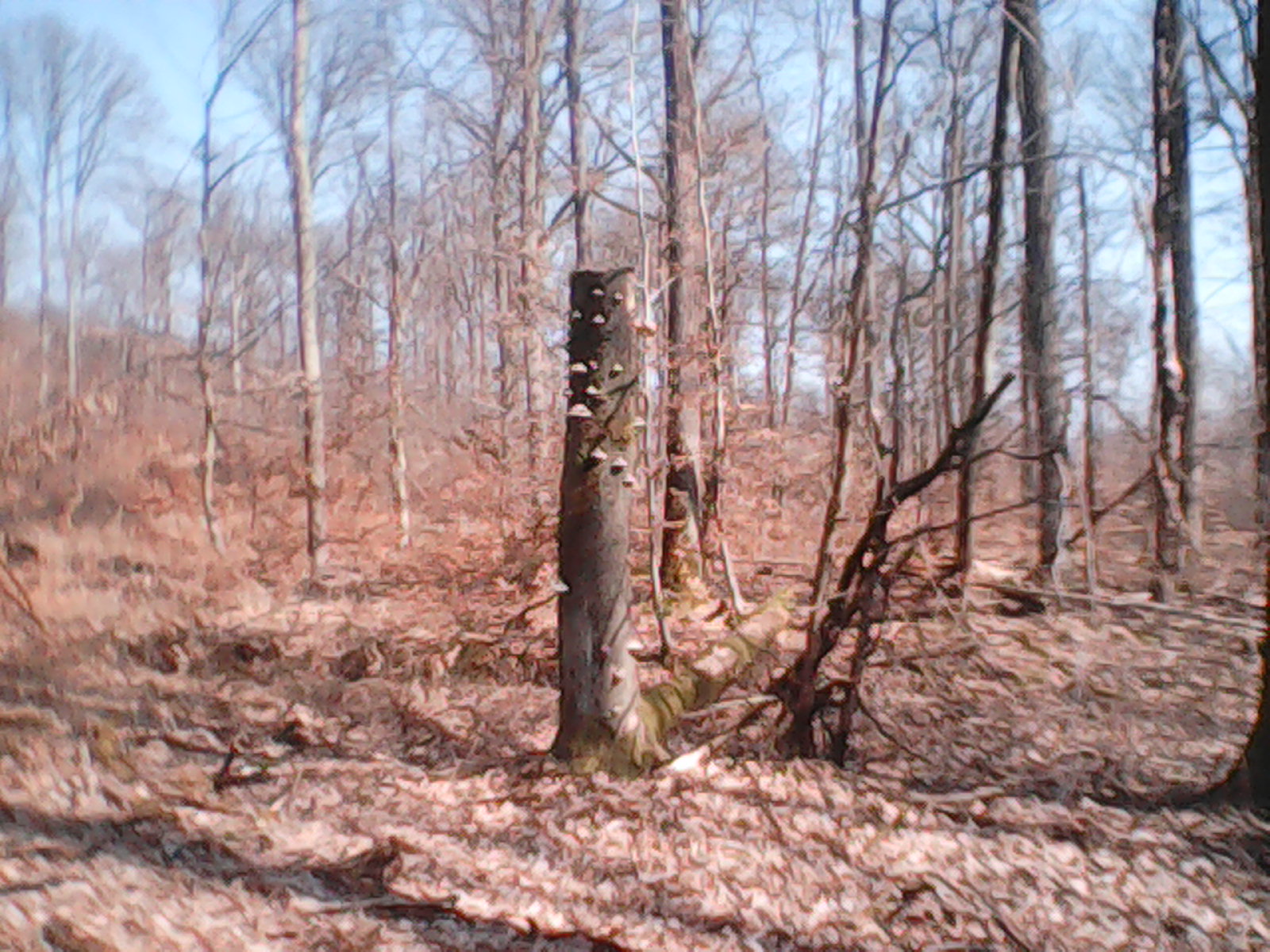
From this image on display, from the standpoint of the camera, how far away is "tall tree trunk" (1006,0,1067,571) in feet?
25.1

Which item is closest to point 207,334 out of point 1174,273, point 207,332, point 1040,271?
point 207,332

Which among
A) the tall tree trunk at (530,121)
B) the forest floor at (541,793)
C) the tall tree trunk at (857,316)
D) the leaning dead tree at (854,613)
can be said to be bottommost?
the forest floor at (541,793)

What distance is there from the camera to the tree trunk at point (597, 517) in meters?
4.36

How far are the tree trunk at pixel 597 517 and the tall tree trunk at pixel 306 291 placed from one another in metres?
6.76

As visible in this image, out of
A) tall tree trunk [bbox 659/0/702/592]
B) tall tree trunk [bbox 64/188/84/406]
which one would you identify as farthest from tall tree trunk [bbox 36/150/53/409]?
tall tree trunk [bbox 659/0/702/592]

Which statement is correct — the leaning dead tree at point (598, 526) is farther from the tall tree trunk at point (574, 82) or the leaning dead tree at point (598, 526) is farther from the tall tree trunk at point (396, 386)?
the tall tree trunk at point (396, 386)

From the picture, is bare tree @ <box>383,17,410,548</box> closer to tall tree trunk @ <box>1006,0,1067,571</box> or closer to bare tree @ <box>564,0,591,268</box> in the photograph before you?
bare tree @ <box>564,0,591,268</box>

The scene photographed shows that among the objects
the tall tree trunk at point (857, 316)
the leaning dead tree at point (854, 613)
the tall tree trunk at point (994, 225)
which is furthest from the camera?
the tall tree trunk at point (994, 225)

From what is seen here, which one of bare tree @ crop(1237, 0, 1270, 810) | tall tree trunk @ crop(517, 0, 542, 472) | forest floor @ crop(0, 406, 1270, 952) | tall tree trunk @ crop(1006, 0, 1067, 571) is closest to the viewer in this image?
forest floor @ crop(0, 406, 1270, 952)

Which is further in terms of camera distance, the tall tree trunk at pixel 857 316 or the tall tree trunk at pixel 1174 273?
the tall tree trunk at pixel 1174 273

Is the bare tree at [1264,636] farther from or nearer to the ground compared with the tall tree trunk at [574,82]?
nearer to the ground

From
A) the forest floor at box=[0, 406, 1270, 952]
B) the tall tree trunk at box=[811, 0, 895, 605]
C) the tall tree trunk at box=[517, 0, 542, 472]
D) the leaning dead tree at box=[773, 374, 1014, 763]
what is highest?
the tall tree trunk at box=[517, 0, 542, 472]

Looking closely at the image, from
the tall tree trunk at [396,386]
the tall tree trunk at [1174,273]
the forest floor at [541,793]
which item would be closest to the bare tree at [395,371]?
the tall tree trunk at [396,386]

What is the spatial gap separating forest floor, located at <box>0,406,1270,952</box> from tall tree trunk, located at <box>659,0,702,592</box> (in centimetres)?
58
